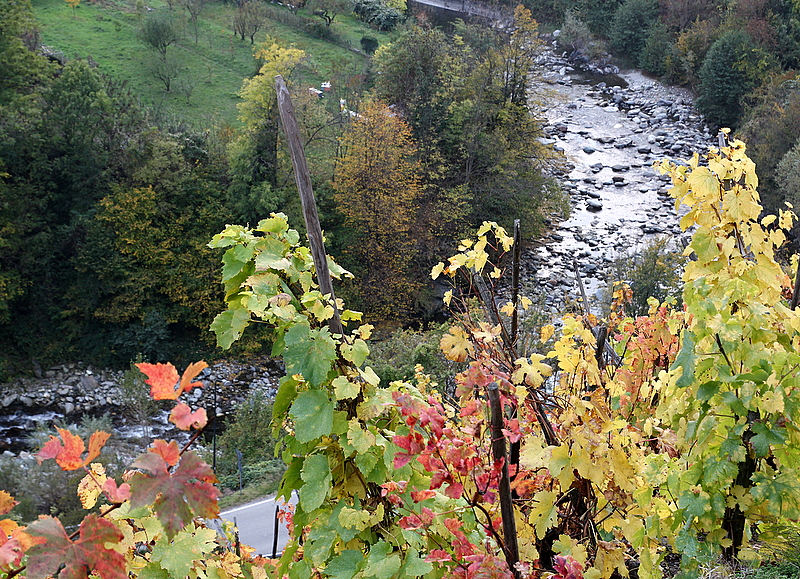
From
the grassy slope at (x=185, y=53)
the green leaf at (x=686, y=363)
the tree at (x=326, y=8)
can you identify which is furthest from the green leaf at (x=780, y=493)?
the tree at (x=326, y=8)

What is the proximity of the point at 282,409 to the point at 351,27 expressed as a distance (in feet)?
105

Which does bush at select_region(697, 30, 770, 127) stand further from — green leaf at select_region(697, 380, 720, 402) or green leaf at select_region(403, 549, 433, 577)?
green leaf at select_region(403, 549, 433, 577)

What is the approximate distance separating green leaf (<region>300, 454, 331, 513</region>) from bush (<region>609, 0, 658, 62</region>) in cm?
3172

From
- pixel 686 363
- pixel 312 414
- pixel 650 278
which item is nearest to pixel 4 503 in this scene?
pixel 312 414

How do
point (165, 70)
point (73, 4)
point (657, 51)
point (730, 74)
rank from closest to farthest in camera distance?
1. point (165, 70)
2. point (730, 74)
3. point (73, 4)
4. point (657, 51)

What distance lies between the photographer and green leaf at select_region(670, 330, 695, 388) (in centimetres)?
217

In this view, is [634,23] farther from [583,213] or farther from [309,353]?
[309,353]

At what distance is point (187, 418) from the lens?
1288 millimetres

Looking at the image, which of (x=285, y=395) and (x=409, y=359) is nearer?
(x=285, y=395)

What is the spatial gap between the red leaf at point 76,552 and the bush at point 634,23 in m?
32.3

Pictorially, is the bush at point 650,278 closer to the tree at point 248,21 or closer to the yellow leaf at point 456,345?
the yellow leaf at point 456,345

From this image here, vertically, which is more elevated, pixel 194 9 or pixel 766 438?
pixel 194 9

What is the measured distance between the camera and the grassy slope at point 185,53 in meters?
21.4

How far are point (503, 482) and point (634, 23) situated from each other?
32528 millimetres
